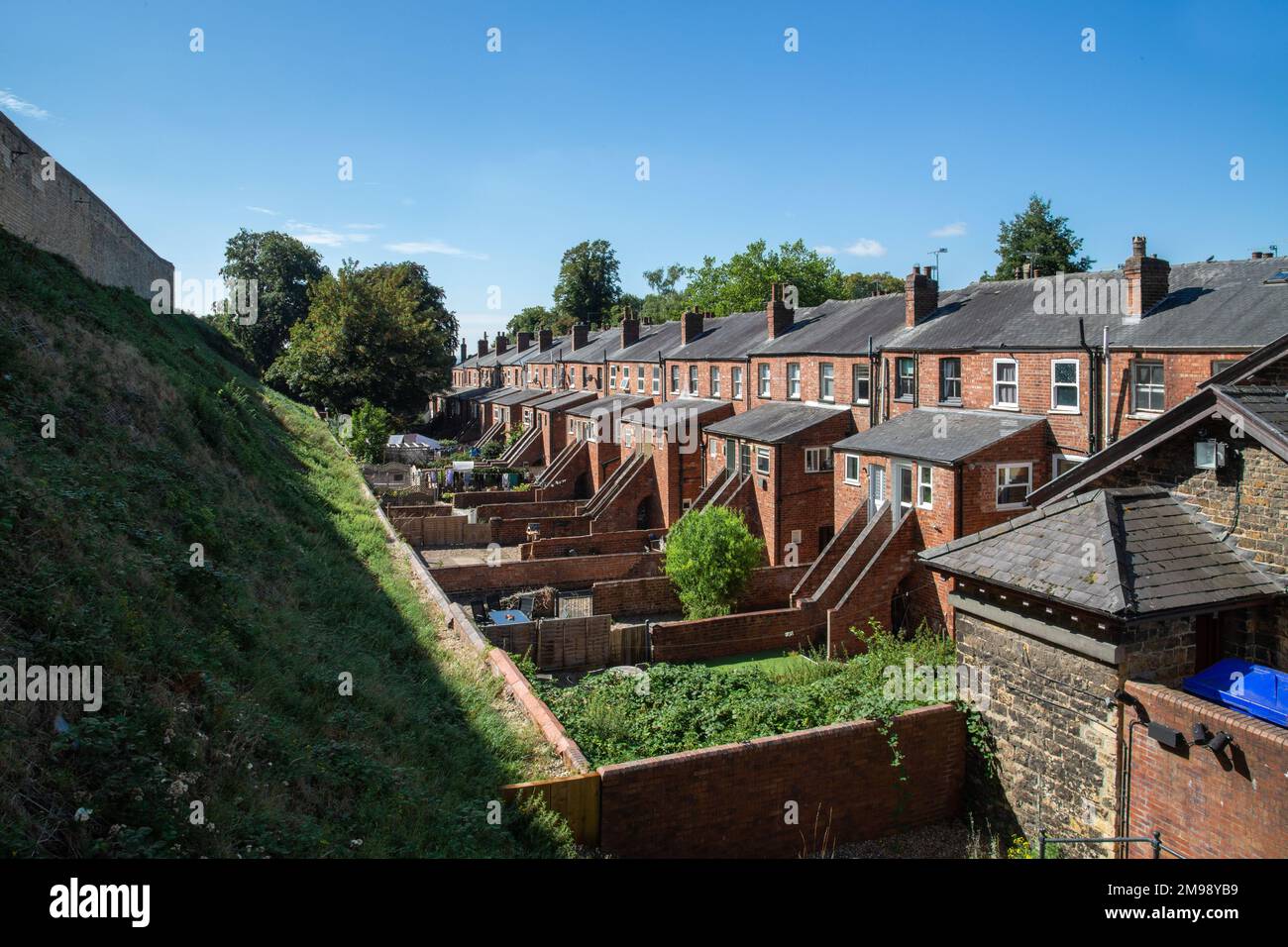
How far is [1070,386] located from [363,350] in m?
42.1

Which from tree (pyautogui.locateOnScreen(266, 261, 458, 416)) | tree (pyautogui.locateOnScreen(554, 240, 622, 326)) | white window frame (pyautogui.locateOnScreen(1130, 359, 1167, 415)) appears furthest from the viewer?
tree (pyautogui.locateOnScreen(554, 240, 622, 326))

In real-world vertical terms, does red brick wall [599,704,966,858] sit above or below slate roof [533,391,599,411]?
below

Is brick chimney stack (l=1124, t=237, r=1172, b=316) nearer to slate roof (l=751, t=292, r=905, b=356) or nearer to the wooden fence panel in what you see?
slate roof (l=751, t=292, r=905, b=356)

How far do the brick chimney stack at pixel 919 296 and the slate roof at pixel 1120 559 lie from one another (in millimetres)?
14064

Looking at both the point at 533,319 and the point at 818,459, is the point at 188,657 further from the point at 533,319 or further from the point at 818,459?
the point at 533,319

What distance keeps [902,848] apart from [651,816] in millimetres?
4070

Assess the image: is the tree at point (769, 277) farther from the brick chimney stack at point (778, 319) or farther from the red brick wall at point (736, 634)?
the red brick wall at point (736, 634)

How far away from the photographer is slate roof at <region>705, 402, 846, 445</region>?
25.2m

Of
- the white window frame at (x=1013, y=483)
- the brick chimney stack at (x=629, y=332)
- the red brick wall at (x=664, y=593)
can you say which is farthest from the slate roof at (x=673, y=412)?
the white window frame at (x=1013, y=483)

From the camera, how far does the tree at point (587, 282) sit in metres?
81.4

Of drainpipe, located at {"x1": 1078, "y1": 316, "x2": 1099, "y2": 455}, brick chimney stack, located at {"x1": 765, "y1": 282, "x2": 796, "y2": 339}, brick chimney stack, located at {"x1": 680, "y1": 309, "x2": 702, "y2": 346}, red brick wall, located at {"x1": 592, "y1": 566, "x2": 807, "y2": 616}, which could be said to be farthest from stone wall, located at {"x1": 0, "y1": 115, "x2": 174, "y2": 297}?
drainpipe, located at {"x1": 1078, "y1": 316, "x2": 1099, "y2": 455}

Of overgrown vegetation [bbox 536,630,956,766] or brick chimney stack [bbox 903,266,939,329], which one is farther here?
brick chimney stack [bbox 903,266,939,329]

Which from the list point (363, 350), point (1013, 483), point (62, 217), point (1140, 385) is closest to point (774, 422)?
point (1013, 483)

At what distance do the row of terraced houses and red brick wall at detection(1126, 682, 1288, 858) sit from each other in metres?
0.04
